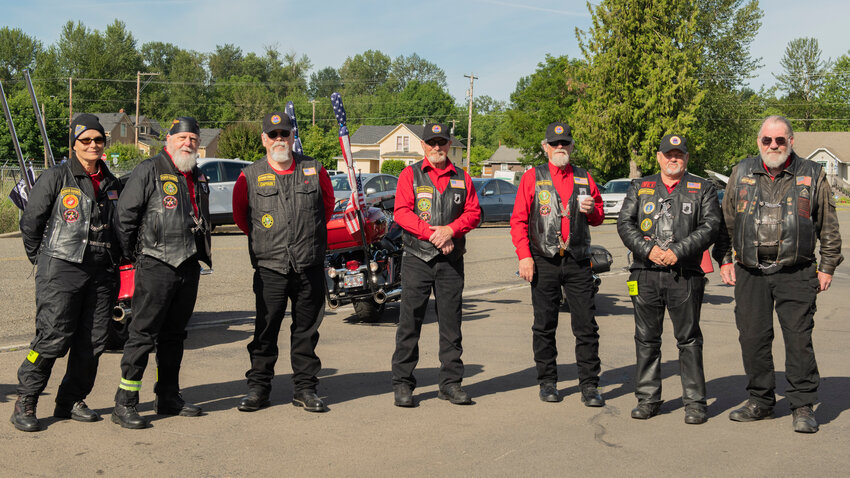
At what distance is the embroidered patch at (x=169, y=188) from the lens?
5.67 metres

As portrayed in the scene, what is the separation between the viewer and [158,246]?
561 cm

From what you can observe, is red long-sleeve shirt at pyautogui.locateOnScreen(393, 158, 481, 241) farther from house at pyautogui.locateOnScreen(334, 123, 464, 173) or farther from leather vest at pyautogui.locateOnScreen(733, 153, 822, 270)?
house at pyautogui.locateOnScreen(334, 123, 464, 173)

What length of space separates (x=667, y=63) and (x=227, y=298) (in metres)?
39.1

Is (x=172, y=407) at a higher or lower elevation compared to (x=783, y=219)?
lower

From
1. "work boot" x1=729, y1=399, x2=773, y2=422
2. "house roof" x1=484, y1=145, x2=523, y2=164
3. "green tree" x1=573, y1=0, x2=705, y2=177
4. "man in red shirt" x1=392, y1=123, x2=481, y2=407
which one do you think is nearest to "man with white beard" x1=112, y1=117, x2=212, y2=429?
"man in red shirt" x1=392, y1=123, x2=481, y2=407

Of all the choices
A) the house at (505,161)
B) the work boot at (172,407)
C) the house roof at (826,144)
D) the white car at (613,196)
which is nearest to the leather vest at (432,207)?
the work boot at (172,407)

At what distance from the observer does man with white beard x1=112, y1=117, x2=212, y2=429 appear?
561 centimetres

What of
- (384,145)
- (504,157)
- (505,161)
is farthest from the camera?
(504,157)

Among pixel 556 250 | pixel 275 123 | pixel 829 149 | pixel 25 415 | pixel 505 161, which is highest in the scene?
pixel 829 149

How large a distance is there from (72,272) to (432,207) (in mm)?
2605

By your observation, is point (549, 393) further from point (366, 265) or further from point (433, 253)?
point (366, 265)

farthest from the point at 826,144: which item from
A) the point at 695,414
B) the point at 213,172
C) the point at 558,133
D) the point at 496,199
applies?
the point at 695,414

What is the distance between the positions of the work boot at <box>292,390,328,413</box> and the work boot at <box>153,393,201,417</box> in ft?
2.31

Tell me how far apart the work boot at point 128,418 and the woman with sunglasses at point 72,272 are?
0.19 m
